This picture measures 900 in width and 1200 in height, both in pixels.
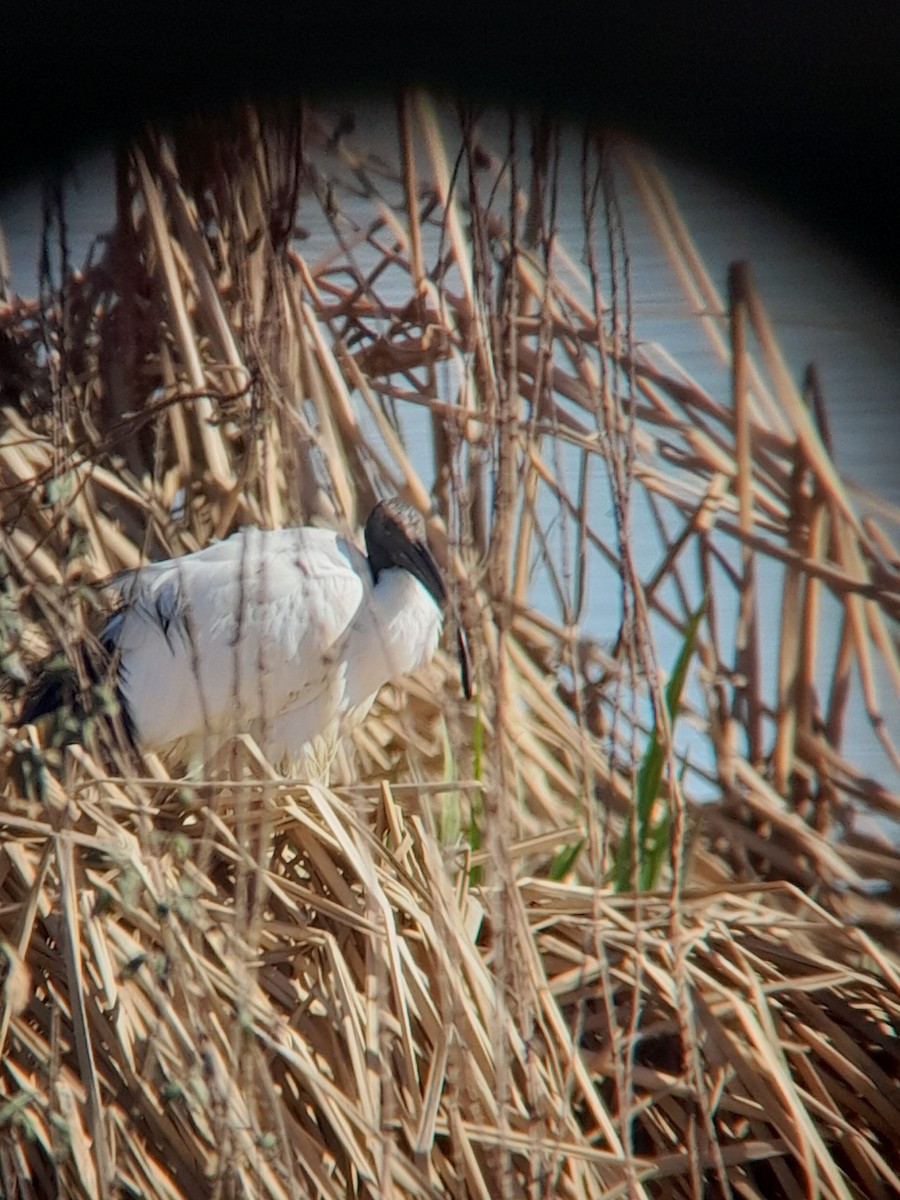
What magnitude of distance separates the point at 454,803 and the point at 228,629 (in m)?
0.49

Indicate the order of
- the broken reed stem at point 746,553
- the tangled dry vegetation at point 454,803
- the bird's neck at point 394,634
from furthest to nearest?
the bird's neck at point 394,634
the broken reed stem at point 746,553
the tangled dry vegetation at point 454,803

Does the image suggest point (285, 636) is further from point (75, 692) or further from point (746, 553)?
point (746, 553)

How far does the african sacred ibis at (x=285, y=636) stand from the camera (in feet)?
6.22

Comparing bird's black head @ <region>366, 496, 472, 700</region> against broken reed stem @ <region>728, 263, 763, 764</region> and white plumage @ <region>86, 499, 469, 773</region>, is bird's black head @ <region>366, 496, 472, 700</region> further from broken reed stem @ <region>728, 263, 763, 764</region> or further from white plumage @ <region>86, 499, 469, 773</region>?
broken reed stem @ <region>728, 263, 763, 764</region>

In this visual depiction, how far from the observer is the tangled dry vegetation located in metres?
1.14

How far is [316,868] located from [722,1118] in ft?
1.67

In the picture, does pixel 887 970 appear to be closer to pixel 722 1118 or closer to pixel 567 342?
pixel 722 1118

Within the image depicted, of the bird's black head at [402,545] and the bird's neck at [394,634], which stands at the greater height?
the bird's black head at [402,545]

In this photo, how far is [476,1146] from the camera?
1.22 meters

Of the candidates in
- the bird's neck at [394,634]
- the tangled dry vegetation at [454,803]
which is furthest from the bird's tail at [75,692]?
the bird's neck at [394,634]

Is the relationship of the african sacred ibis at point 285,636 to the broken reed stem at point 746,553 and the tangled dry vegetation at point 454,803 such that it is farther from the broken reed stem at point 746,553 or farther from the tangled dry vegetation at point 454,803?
the broken reed stem at point 746,553

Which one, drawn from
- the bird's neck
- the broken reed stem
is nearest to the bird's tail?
the bird's neck

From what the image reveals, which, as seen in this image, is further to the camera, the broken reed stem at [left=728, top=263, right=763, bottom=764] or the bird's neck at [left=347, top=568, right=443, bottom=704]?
the bird's neck at [left=347, top=568, right=443, bottom=704]

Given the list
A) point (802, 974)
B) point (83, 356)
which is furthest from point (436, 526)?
point (802, 974)
